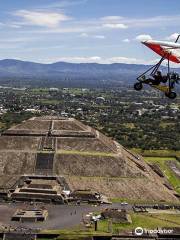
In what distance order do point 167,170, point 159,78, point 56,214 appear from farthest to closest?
point 167,170
point 56,214
point 159,78

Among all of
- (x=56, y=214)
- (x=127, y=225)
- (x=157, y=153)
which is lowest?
(x=157, y=153)

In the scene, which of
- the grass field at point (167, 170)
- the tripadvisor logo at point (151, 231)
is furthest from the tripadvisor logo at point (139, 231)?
the grass field at point (167, 170)

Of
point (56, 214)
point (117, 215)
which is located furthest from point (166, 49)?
point (56, 214)

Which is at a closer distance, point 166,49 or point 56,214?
point 166,49

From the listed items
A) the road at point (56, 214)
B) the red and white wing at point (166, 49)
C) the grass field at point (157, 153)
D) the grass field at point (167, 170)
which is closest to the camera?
the red and white wing at point (166, 49)

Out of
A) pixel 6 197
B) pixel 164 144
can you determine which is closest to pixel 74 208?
pixel 6 197

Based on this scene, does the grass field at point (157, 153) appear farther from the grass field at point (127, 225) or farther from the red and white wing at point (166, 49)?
the red and white wing at point (166, 49)

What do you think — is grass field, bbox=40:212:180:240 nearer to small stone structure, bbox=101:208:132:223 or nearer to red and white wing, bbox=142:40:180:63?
small stone structure, bbox=101:208:132:223

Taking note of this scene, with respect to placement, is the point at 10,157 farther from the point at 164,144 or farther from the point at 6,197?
the point at 164,144

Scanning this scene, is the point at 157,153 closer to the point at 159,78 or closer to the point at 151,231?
the point at 151,231
